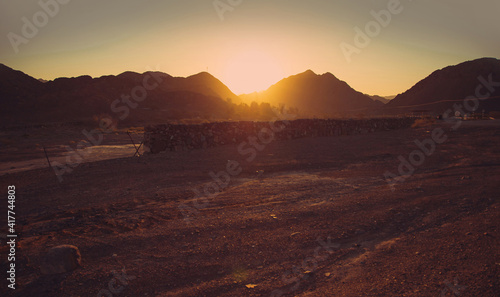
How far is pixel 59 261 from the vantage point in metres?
4.50

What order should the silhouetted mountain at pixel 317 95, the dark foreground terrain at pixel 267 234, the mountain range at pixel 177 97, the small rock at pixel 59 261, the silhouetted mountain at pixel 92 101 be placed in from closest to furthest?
1. the dark foreground terrain at pixel 267 234
2. the small rock at pixel 59 261
3. the silhouetted mountain at pixel 92 101
4. the mountain range at pixel 177 97
5. the silhouetted mountain at pixel 317 95

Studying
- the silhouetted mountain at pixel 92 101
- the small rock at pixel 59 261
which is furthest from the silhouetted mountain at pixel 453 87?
the small rock at pixel 59 261

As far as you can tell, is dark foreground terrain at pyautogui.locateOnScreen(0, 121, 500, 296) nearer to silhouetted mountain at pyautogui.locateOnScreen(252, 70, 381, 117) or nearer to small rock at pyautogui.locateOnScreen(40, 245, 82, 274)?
small rock at pyautogui.locateOnScreen(40, 245, 82, 274)

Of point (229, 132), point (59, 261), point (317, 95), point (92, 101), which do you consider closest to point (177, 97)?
point (92, 101)

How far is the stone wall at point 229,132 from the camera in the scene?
17312 millimetres

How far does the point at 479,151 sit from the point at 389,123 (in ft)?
62.9

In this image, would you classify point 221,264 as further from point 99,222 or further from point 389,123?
point 389,123

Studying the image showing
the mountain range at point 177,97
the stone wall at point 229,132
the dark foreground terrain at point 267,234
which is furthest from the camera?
the mountain range at point 177,97

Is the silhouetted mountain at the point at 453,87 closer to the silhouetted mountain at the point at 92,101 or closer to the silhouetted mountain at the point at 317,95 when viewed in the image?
the silhouetted mountain at the point at 317,95

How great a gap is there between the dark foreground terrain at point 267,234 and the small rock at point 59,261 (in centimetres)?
11

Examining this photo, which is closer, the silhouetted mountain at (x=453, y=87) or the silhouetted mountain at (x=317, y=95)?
the silhouetted mountain at (x=453, y=87)

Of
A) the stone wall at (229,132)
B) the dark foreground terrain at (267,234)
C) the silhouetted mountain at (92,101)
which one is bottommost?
the dark foreground terrain at (267,234)

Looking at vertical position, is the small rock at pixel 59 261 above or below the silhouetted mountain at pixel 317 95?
below

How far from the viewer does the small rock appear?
4.47 meters
